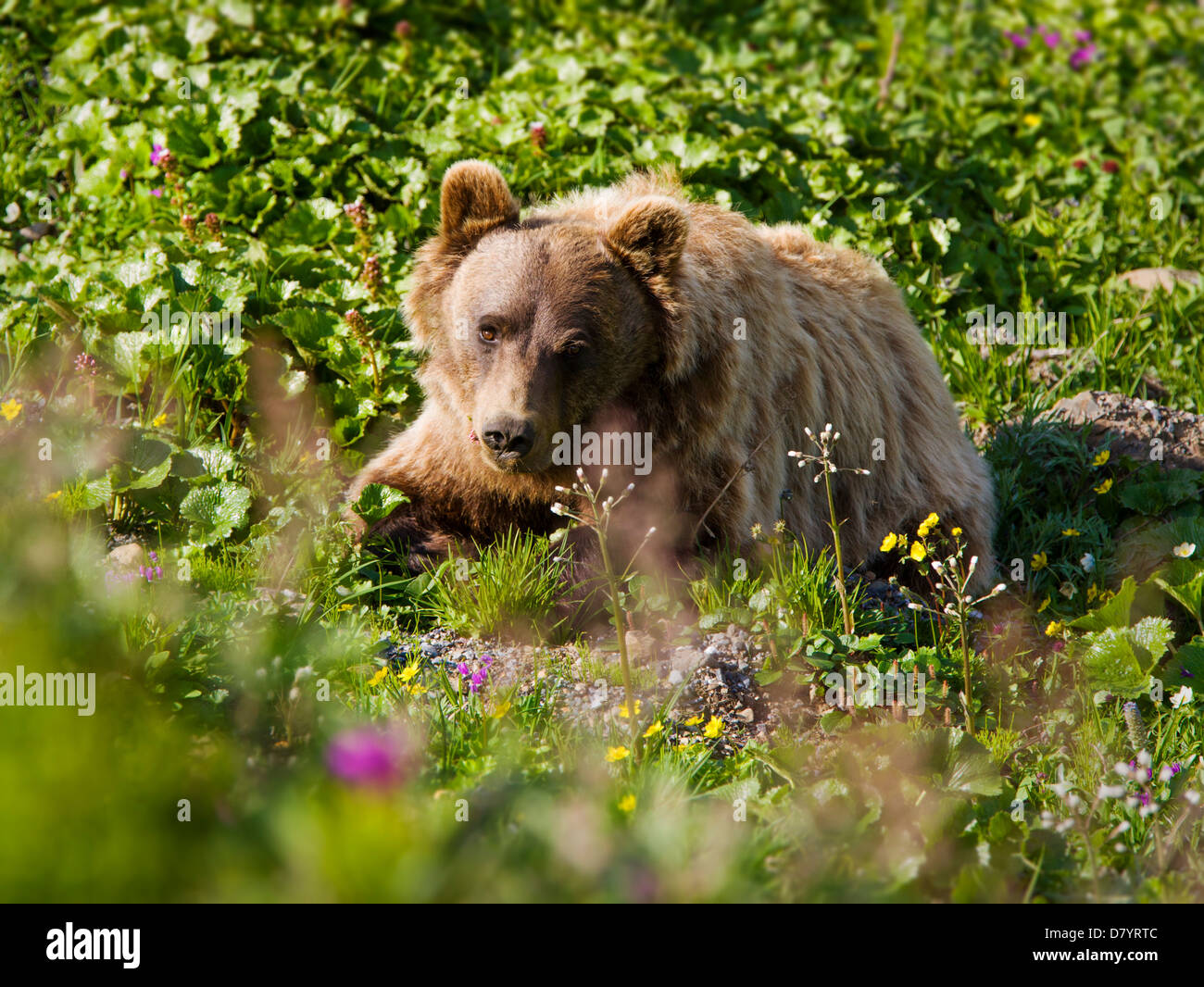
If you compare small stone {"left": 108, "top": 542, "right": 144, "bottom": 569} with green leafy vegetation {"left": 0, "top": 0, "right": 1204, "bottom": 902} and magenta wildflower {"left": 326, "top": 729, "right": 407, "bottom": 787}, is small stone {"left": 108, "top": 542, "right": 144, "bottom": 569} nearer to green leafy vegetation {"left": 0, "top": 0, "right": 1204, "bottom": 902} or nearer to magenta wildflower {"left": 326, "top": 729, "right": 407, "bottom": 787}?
green leafy vegetation {"left": 0, "top": 0, "right": 1204, "bottom": 902}

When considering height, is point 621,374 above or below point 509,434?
above

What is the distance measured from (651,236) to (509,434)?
931 millimetres

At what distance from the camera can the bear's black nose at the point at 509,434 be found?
3818 mm

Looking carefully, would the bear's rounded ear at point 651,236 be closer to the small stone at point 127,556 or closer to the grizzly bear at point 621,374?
the grizzly bear at point 621,374

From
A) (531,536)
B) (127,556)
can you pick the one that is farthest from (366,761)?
(127,556)

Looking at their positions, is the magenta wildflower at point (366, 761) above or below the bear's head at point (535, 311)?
below

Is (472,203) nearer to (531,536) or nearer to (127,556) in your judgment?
(531,536)

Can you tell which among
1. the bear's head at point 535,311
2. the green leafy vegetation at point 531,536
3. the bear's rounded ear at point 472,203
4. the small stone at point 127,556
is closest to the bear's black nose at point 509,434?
the bear's head at point 535,311

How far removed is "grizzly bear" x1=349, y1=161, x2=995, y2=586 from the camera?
13.3 feet

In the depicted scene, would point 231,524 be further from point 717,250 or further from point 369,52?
point 369,52

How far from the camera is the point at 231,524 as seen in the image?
4.14 metres

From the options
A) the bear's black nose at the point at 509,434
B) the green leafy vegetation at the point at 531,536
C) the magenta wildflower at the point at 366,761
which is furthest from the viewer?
the bear's black nose at the point at 509,434

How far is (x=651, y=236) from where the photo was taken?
4.14 meters

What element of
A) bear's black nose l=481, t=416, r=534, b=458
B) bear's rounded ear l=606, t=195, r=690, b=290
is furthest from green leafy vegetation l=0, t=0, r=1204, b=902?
bear's rounded ear l=606, t=195, r=690, b=290
